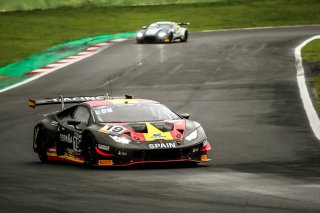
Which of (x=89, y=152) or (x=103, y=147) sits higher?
(x=103, y=147)

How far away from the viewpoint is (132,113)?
14.5 metres

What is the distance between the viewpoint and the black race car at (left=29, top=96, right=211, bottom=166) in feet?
44.0

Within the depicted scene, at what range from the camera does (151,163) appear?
45.9 feet

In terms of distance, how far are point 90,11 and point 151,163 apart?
4027 centimetres

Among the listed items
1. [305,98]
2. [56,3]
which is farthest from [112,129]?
[56,3]

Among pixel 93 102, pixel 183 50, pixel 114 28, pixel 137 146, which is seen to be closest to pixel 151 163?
pixel 137 146

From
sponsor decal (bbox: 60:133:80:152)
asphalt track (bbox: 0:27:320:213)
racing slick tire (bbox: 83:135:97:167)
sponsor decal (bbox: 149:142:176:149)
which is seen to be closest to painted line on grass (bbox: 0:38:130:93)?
asphalt track (bbox: 0:27:320:213)

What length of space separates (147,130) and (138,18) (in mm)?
39072

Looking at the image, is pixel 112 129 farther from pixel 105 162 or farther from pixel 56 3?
pixel 56 3

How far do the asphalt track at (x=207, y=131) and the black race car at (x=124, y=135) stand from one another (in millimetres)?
233

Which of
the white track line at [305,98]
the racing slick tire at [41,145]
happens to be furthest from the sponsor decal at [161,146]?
the white track line at [305,98]

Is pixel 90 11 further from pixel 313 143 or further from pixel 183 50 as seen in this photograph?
pixel 313 143

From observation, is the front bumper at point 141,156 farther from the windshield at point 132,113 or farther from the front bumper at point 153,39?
A: the front bumper at point 153,39

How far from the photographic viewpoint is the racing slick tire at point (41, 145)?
51.8 ft
